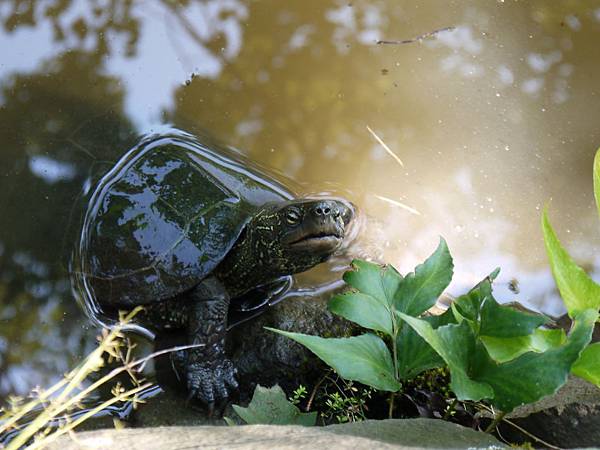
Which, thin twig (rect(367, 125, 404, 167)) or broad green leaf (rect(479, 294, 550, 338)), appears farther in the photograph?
thin twig (rect(367, 125, 404, 167))

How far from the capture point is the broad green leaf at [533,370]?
1757mm

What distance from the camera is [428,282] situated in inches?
87.0

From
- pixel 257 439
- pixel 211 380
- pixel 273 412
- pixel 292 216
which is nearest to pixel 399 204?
pixel 292 216

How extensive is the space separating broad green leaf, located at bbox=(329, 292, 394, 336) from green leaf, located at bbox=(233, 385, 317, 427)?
0.34m

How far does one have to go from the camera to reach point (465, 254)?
9.95ft

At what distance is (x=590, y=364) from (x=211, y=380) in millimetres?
1414

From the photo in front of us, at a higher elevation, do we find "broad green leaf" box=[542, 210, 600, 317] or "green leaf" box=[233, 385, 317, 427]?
"broad green leaf" box=[542, 210, 600, 317]

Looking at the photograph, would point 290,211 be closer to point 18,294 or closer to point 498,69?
point 18,294

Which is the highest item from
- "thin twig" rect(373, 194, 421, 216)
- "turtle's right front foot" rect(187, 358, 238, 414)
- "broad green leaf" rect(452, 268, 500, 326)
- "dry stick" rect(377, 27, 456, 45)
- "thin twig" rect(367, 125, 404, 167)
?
"dry stick" rect(377, 27, 456, 45)

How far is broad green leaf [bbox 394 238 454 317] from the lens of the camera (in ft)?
7.19

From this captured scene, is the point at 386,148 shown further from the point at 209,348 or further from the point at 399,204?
the point at 209,348

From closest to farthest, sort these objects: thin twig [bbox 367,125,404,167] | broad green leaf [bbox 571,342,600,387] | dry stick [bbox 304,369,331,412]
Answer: broad green leaf [bbox 571,342,600,387]
dry stick [bbox 304,369,331,412]
thin twig [bbox 367,125,404,167]

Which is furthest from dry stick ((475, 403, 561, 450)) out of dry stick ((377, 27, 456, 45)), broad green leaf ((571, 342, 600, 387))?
dry stick ((377, 27, 456, 45))

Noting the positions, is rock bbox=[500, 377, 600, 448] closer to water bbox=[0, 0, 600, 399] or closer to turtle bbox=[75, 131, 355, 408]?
water bbox=[0, 0, 600, 399]
